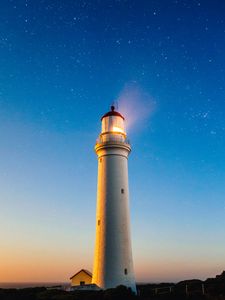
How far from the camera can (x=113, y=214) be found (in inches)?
846

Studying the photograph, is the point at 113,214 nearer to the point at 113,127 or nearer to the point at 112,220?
the point at 112,220

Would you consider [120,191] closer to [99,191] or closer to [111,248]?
[99,191]

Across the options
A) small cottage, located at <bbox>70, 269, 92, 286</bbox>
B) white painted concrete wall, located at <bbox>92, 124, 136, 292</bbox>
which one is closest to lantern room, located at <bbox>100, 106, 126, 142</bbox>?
white painted concrete wall, located at <bbox>92, 124, 136, 292</bbox>

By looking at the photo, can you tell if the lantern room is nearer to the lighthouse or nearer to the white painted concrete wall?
the lighthouse

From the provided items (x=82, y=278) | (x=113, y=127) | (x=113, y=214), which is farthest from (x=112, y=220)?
(x=113, y=127)

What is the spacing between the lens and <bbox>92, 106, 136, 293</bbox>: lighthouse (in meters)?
20.4

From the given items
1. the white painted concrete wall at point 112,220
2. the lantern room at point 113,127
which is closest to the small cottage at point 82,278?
the white painted concrete wall at point 112,220

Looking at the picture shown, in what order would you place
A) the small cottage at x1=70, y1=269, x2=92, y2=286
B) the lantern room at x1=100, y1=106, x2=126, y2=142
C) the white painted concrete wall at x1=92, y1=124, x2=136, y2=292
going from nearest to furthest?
the white painted concrete wall at x1=92, y1=124, x2=136, y2=292, the lantern room at x1=100, y1=106, x2=126, y2=142, the small cottage at x1=70, y1=269, x2=92, y2=286

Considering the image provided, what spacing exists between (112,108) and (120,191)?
6.80m

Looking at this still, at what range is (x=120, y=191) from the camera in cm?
2206

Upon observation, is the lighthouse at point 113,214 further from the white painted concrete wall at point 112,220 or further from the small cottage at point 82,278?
the small cottage at point 82,278

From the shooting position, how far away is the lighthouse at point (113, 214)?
20.4m

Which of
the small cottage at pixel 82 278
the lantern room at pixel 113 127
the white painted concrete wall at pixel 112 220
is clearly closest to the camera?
the white painted concrete wall at pixel 112 220

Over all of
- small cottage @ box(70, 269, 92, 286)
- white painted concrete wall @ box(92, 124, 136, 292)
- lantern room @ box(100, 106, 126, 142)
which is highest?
lantern room @ box(100, 106, 126, 142)
